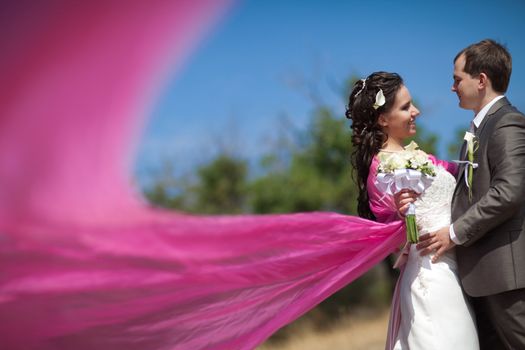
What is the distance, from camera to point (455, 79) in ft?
15.2

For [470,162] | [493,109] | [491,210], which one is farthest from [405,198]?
[493,109]

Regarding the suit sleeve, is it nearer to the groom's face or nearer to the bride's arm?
the groom's face

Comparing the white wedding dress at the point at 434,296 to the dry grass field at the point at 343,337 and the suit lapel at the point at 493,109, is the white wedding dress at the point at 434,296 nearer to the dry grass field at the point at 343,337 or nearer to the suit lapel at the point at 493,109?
the suit lapel at the point at 493,109

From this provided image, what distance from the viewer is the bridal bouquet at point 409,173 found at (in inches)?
170

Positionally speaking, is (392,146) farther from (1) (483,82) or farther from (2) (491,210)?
(2) (491,210)

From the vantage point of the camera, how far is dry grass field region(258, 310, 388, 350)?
1204cm

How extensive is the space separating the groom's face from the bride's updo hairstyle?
0.49 metres

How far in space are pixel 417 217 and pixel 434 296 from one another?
21.2 inches

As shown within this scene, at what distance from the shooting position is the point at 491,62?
4.43 metres

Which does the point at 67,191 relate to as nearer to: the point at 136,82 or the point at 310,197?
the point at 136,82

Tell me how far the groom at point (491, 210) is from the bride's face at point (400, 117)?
41 cm

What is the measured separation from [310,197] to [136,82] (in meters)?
16.8

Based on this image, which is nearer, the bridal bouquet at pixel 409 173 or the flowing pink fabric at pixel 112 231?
the flowing pink fabric at pixel 112 231

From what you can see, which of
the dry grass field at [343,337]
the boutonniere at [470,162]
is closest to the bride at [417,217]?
the boutonniere at [470,162]
